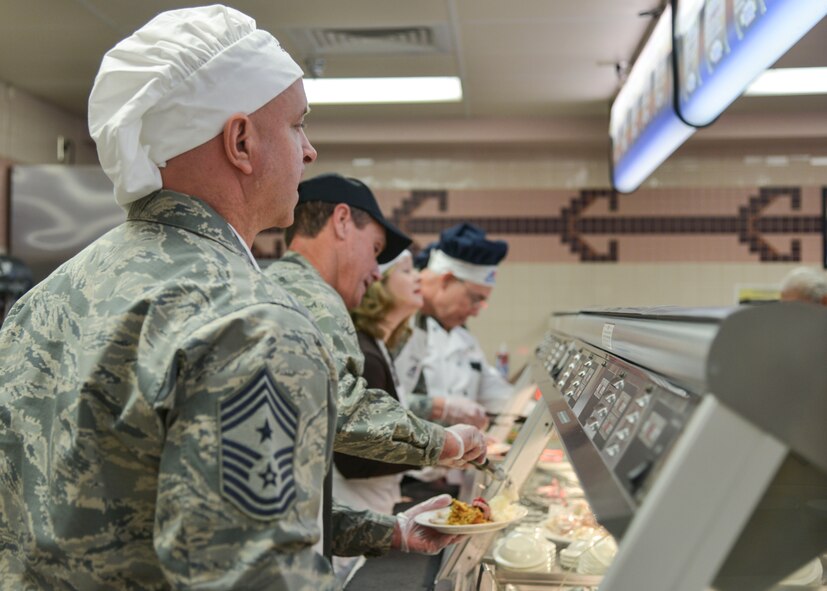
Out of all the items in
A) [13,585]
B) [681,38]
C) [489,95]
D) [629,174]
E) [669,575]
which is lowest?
[13,585]

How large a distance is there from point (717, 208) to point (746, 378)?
7.05m

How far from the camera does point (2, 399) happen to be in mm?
1187

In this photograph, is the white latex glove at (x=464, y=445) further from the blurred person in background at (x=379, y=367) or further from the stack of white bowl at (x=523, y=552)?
the blurred person in background at (x=379, y=367)

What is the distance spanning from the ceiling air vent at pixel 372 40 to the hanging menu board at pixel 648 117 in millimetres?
1105

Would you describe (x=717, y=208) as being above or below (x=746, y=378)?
above

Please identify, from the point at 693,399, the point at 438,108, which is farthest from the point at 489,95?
the point at 693,399

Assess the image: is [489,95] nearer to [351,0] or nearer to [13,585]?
[351,0]

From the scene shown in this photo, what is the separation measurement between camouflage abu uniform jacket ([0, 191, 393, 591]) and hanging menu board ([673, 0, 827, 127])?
1.53 meters

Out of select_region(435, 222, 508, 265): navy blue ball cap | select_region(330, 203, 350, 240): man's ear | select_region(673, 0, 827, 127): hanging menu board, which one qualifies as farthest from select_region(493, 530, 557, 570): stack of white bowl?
select_region(435, 222, 508, 265): navy blue ball cap

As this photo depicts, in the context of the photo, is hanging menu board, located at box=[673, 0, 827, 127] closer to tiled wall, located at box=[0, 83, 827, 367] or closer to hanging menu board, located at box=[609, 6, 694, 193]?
hanging menu board, located at box=[609, 6, 694, 193]

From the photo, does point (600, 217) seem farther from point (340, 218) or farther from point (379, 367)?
point (340, 218)

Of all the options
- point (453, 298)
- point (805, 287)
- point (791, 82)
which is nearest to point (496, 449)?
point (453, 298)

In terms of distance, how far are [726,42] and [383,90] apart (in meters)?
3.87

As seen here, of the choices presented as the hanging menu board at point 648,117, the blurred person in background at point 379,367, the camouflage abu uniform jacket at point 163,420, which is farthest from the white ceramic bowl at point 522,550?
the hanging menu board at point 648,117
